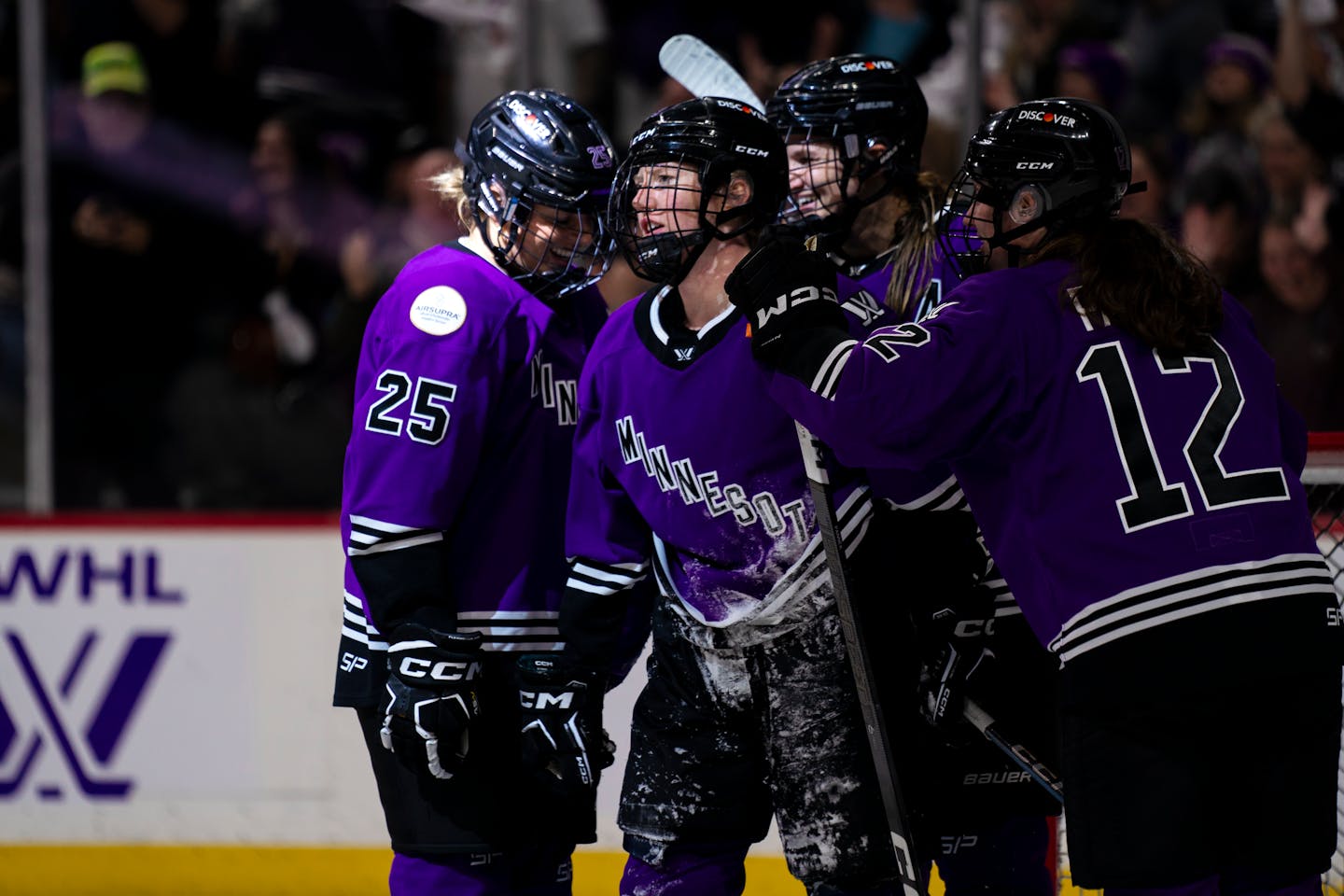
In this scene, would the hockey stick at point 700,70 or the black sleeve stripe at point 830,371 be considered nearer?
the black sleeve stripe at point 830,371

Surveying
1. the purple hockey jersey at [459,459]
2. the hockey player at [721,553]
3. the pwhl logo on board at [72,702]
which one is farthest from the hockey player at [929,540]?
the pwhl logo on board at [72,702]

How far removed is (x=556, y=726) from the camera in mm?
2172

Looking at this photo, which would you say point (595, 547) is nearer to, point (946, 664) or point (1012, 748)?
point (946, 664)

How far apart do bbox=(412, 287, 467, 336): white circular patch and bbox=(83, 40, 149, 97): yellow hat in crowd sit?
11.1 ft

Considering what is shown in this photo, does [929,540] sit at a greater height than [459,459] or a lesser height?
lesser

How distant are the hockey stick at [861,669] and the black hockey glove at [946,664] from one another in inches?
10.0

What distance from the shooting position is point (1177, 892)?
1771mm

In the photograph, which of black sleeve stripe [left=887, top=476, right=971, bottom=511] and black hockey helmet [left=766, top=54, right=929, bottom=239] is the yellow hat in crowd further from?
black sleeve stripe [left=887, top=476, right=971, bottom=511]

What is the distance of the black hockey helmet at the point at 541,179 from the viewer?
2.19 meters

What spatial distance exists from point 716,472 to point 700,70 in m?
0.68

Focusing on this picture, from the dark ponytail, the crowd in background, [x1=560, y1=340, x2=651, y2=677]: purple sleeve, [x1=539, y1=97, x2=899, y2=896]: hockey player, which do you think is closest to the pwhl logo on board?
the crowd in background

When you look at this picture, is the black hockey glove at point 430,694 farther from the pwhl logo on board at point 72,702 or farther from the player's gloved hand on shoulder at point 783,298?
the pwhl logo on board at point 72,702

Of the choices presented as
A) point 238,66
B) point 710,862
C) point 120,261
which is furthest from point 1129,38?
point 710,862

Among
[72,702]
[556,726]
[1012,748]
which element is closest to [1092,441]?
[1012,748]
